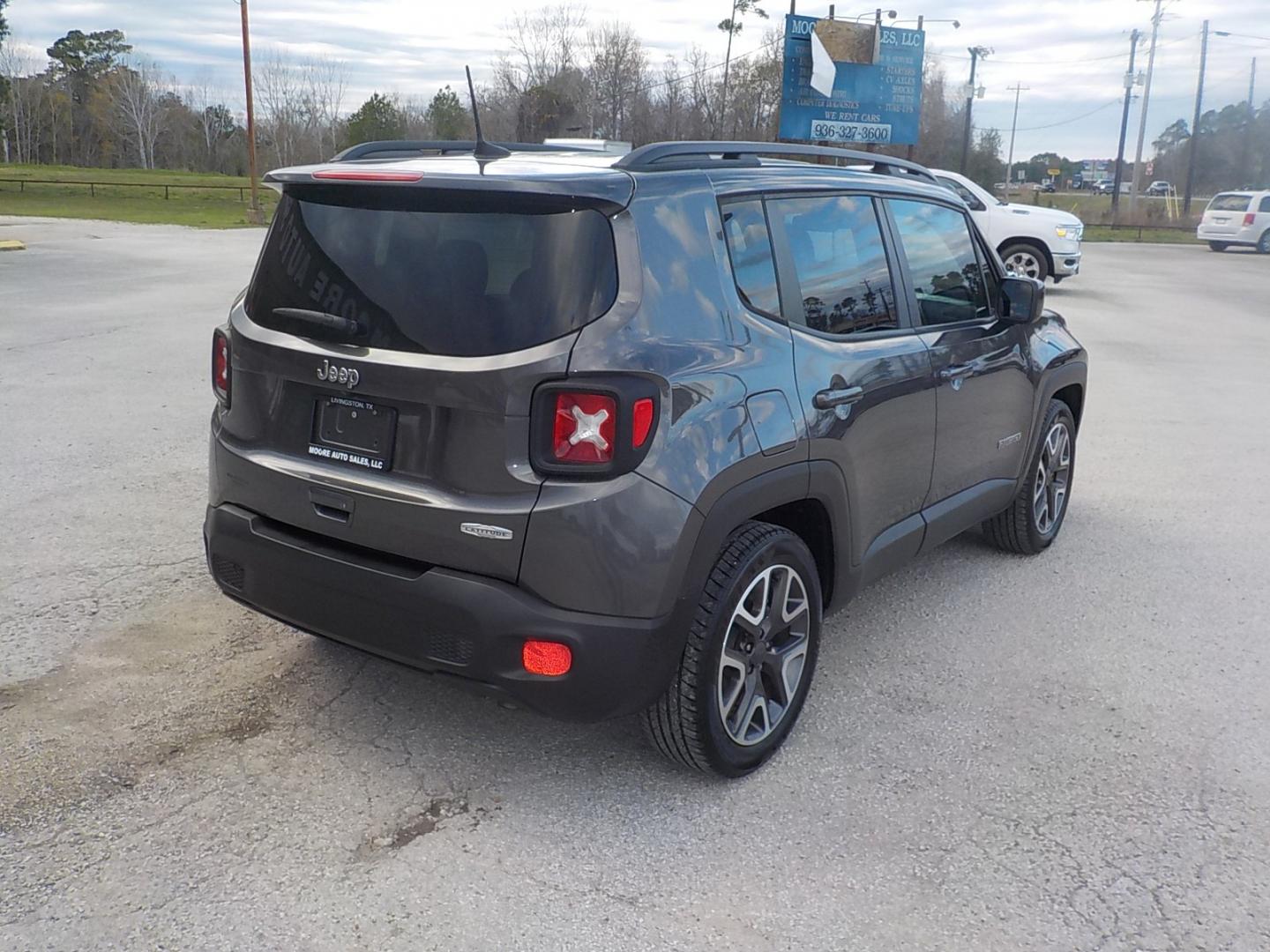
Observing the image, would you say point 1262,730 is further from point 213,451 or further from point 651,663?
point 213,451

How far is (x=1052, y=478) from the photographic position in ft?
18.8

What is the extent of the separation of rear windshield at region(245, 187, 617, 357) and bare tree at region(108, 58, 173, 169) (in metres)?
114

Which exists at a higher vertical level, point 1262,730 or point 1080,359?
point 1080,359

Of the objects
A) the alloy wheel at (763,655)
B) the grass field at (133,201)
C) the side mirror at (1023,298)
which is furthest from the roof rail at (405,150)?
the grass field at (133,201)

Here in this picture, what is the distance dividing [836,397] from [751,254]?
546mm

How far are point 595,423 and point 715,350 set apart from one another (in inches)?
18.4

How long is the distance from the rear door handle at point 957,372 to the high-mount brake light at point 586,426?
1906 mm

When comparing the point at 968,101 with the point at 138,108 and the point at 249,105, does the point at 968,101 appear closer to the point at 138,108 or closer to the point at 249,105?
the point at 249,105

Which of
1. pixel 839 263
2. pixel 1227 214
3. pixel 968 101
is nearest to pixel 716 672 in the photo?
pixel 839 263

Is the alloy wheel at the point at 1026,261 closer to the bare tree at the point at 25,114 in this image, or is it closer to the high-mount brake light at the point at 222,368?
the high-mount brake light at the point at 222,368

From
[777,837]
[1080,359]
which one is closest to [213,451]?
[777,837]

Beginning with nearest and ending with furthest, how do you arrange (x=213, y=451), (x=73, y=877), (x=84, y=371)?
(x=73, y=877) < (x=213, y=451) < (x=84, y=371)

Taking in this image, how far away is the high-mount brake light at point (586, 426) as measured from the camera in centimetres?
289

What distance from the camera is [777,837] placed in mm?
3170
